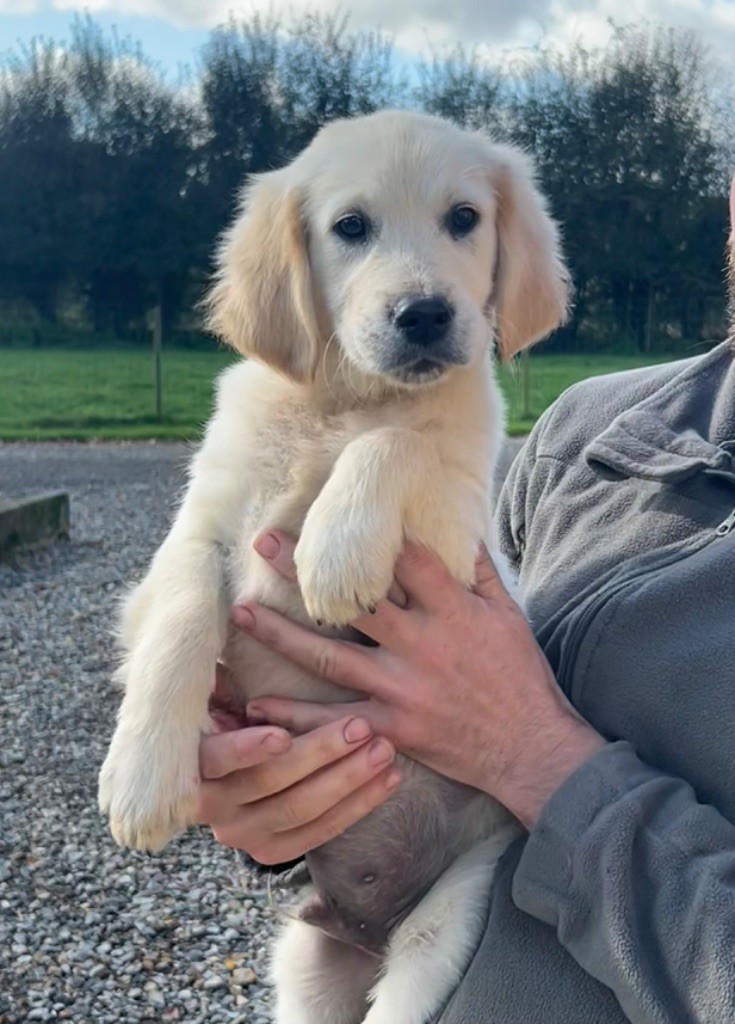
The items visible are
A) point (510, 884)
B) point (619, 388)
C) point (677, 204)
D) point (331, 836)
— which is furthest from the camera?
point (677, 204)

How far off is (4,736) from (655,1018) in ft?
12.4

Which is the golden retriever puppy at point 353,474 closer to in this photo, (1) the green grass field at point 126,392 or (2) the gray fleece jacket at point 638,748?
(2) the gray fleece jacket at point 638,748

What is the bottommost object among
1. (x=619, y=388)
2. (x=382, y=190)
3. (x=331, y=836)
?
(x=331, y=836)

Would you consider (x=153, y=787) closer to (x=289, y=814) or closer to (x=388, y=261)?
(x=289, y=814)

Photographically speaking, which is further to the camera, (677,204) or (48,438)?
(677,204)

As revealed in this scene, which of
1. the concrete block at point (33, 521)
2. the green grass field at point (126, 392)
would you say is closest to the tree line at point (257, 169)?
the green grass field at point (126, 392)

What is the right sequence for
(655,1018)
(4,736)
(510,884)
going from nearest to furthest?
(655,1018) → (510,884) → (4,736)

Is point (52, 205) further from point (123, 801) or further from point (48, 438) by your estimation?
point (123, 801)

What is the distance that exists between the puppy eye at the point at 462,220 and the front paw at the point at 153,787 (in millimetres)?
1099

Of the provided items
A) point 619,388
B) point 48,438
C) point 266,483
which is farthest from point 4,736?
point 48,438

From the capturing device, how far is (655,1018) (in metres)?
1.39

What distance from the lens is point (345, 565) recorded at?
5.89 feet

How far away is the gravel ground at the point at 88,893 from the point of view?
2953 millimetres

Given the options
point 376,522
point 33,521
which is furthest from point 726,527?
point 33,521
